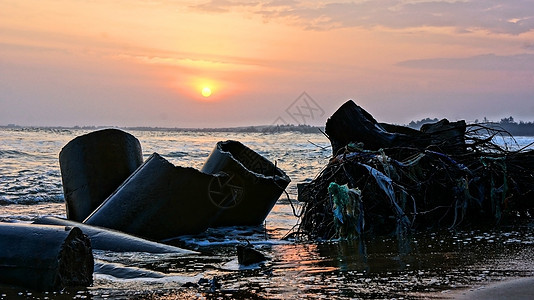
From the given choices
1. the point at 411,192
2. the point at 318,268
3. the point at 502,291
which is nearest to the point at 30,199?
the point at 411,192

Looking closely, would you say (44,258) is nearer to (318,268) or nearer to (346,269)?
(318,268)

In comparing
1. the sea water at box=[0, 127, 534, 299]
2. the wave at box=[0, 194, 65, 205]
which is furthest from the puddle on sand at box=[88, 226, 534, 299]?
the wave at box=[0, 194, 65, 205]

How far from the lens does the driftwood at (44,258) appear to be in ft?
13.6

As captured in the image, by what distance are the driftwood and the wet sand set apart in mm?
2438

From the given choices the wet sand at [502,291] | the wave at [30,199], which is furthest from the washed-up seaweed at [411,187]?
the wave at [30,199]

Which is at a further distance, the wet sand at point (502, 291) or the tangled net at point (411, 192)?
the tangled net at point (411, 192)

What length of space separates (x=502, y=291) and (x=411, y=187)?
320cm

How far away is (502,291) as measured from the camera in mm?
3658

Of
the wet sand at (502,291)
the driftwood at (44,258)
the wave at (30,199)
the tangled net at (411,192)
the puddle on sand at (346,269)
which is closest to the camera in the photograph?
the wet sand at (502,291)

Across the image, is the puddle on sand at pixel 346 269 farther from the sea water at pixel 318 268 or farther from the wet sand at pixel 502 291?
the wet sand at pixel 502 291

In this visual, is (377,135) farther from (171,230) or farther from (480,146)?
(171,230)

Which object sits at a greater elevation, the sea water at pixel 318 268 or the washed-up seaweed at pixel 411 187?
the washed-up seaweed at pixel 411 187

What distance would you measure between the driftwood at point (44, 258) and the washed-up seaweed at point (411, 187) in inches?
112

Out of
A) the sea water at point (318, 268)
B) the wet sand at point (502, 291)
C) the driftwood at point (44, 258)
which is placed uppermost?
the driftwood at point (44, 258)
